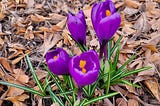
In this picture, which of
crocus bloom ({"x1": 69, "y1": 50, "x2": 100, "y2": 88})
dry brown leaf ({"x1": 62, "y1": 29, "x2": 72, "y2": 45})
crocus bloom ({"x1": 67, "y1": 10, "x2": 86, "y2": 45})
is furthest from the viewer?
dry brown leaf ({"x1": 62, "y1": 29, "x2": 72, "y2": 45})

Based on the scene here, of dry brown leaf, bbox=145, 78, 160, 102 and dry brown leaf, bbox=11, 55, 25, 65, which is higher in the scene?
dry brown leaf, bbox=11, 55, 25, 65

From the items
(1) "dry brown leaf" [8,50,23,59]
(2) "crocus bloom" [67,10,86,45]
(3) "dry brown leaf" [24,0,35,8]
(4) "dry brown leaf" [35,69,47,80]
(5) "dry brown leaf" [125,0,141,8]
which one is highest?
(2) "crocus bloom" [67,10,86,45]

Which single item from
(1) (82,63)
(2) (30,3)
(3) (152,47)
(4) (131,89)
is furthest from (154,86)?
(2) (30,3)

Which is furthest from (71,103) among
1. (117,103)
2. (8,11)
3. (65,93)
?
(8,11)

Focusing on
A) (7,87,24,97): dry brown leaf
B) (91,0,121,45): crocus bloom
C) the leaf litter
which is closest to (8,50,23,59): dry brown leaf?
the leaf litter

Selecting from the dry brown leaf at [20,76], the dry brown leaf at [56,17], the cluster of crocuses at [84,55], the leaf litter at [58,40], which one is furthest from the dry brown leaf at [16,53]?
the cluster of crocuses at [84,55]

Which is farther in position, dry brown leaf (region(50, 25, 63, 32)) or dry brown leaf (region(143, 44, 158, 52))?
dry brown leaf (region(50, 25, 63, 32))

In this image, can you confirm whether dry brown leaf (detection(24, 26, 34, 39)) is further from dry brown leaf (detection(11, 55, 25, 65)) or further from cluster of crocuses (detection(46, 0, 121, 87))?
cluster of crocuses (detection(46, 0, 121, 87))
